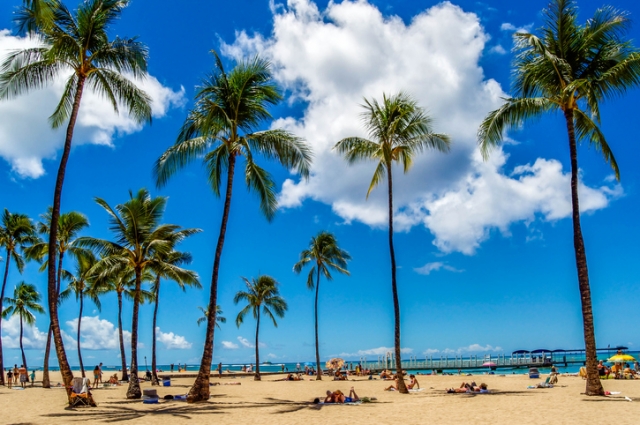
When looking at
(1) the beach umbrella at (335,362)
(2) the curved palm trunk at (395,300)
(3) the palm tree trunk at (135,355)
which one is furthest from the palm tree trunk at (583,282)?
(1) the beach umbrella at (335,362)

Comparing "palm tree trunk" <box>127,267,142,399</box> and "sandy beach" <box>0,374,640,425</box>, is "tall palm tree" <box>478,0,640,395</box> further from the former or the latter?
"palm tree trunk" <box>127,267,142,399</box>

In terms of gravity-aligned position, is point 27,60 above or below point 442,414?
above

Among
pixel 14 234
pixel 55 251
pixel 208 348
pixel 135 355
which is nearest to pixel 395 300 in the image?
pixel 208 348

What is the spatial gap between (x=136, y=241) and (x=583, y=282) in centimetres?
1722

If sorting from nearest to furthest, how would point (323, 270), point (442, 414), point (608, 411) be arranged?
point (608, 411)
point (442, 414)
point (323, 270)

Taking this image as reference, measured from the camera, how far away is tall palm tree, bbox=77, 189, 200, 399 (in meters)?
20.7

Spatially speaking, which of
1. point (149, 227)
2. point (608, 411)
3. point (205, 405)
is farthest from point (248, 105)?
point (608, 411)

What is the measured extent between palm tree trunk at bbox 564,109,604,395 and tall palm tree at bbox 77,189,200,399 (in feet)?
A: 50.7

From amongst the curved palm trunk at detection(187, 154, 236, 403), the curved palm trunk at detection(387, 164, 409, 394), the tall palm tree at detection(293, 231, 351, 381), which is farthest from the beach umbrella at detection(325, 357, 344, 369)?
the curved palm trunk at detection(187, 154, 236, 403)

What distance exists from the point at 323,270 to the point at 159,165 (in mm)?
22783

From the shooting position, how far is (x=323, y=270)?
38938mm

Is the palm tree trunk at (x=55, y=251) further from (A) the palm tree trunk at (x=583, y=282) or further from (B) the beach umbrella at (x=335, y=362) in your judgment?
(B) the beach umbrella at (x=335, y=362)

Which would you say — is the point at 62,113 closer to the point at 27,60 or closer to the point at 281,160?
the point at 27,60

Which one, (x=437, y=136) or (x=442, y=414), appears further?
(x=437, y=136)
